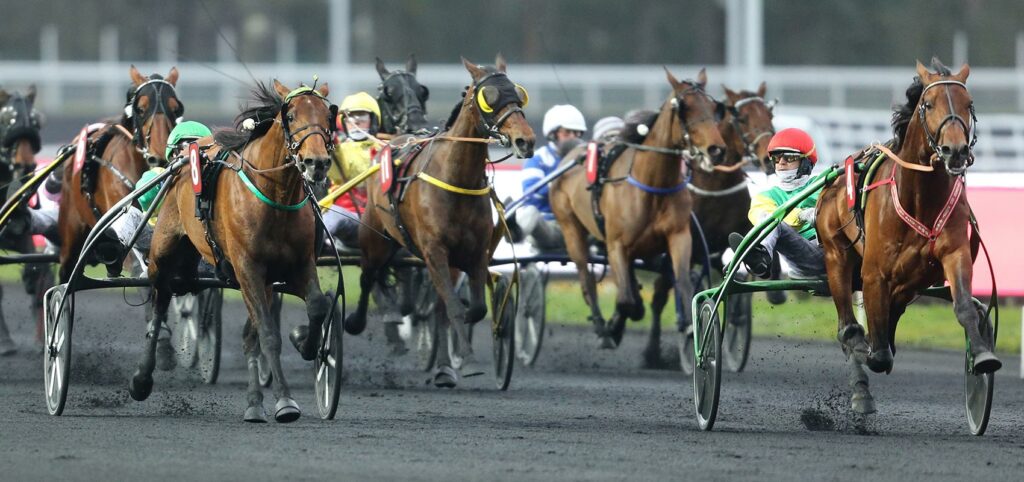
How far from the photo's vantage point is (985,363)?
309 inches

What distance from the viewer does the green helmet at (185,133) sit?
10531mm

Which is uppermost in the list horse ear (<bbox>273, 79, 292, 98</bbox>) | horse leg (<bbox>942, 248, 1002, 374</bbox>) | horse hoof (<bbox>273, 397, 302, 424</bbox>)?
horse ear (<bbox>273, 79, 292, 98</bbox>)

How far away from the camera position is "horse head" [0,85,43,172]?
1281cm

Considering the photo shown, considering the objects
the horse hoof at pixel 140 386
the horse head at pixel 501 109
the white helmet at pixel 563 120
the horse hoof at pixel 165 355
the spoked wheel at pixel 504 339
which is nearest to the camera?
the horse hoof at pixel 140 386

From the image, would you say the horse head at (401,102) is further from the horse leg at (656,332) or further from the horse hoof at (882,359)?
the horse hoof at (882,359)

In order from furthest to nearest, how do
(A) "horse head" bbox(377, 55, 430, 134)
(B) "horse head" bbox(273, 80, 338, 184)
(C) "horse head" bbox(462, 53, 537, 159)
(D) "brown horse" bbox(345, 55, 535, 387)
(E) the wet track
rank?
(A) "horse head" bbox(377, 55, 430, 134), (D) "brown horse" bbox(345, 55, 535, 387), (C) "horse head" bbox(462, 53, 537, 159), (B) "horse head" bbox(273, 80, 338, 184), (E) the wet track

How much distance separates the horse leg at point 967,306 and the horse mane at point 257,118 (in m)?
3.14

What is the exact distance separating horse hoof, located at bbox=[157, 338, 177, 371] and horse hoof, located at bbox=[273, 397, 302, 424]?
7.30 ft

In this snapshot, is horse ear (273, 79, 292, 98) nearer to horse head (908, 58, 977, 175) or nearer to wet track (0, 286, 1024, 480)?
wet track (0, 286, 1024, 480)

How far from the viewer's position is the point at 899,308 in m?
8.92

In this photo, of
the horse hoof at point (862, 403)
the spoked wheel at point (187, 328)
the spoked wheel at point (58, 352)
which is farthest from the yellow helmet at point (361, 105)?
the horse hoof at point (862, 403)

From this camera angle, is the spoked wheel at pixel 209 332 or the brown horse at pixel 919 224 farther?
the spoked wheel at pixel 209 332

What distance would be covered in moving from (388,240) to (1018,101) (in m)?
22.3

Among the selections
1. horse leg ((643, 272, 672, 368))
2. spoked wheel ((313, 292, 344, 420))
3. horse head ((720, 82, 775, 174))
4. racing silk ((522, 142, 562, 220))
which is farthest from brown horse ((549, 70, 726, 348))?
spoked wheel ((313, 292, 344, 420))
